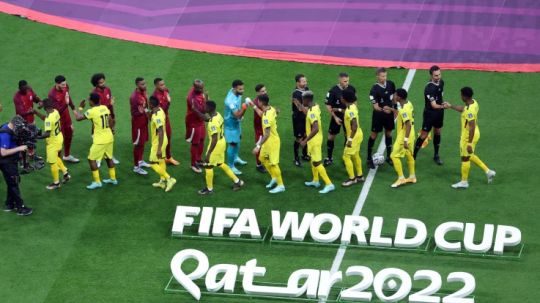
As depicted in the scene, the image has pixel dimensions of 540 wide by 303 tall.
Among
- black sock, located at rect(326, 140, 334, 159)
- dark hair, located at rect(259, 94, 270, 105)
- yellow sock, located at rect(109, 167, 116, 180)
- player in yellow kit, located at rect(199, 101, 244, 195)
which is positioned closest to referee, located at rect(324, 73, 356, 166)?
black sock, located at rect(326, 140, 334, 159)

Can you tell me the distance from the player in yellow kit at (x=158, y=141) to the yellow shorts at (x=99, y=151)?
0.86 m

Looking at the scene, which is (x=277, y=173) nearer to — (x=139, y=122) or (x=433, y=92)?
(x=139, y=122)

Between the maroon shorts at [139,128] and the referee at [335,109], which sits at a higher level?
the referee at [335,109]

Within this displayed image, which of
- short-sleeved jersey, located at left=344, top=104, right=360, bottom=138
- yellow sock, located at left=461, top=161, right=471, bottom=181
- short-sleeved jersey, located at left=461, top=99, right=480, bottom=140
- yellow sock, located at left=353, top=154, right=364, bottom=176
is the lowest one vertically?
yellow sock, located at left=353, top=154, right=364, bottom=176

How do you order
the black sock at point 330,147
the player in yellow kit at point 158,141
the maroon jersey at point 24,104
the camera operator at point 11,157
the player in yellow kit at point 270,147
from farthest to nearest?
the black sock at point 330,147
the maroon jersey at point 24,104
the player in yellow kit at point 158,141
the player in yellow kit at point 270,147
the camera operator at point 11,157

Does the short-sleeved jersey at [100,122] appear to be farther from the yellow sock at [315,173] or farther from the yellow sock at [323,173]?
the yellow sock at [323,173]

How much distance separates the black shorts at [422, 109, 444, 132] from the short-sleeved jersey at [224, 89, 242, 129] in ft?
12.6

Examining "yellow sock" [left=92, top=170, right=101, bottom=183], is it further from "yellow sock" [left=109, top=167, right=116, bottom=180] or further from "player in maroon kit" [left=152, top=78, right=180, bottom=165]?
"player in maroon kit" [left=152, top=78, right=180, bottom=165]

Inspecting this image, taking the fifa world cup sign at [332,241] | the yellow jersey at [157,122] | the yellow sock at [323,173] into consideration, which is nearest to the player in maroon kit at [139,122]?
the yellow jersey at [157,122]

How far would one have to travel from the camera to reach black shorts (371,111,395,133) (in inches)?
1001

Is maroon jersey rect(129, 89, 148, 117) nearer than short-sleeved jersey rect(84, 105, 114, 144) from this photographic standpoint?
No

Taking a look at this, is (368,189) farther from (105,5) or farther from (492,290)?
(105,5)

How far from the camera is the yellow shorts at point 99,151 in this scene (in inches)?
965

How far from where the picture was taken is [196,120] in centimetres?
2570
